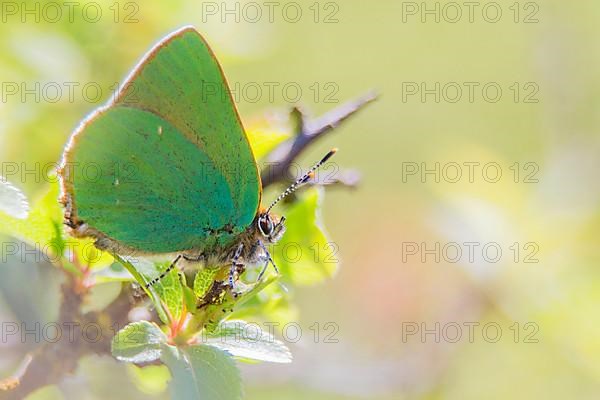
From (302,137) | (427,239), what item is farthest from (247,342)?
(427,239)

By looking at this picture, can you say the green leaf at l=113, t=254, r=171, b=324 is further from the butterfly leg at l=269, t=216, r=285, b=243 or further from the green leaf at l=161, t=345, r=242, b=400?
the butterfly leg at l=269, t=216, r=285, b=243

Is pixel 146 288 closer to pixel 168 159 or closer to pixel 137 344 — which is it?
pixel 137 344

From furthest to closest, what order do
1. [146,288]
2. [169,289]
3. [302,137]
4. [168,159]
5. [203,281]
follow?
[168,159]
[302,137]
[203,281]
[169,289]
[146,288]

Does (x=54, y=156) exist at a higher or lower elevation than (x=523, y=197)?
lower

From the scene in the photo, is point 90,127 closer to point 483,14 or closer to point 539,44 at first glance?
point 539,44

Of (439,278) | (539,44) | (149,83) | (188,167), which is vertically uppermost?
(539,44)

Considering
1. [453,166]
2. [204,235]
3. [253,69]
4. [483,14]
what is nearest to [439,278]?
[453,166]

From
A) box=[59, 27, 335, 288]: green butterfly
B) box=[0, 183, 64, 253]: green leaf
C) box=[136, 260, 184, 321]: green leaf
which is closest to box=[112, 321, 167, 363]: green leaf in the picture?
box=[136, 260, 184, 321]: green leaf
